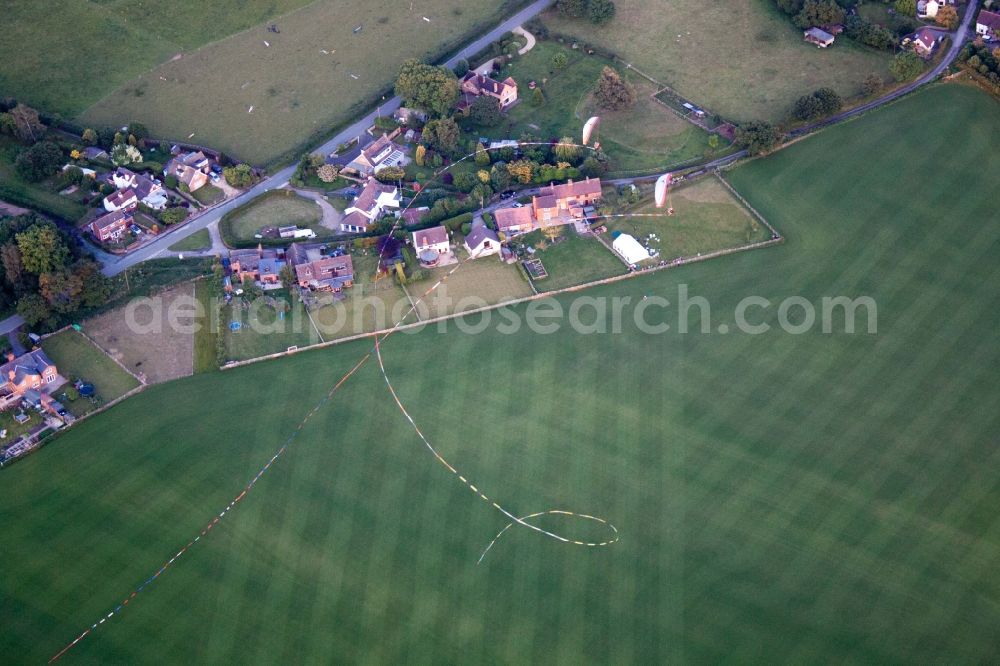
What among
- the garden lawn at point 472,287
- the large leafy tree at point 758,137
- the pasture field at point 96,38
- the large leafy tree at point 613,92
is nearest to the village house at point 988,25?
the large leafy tree at point 758,137

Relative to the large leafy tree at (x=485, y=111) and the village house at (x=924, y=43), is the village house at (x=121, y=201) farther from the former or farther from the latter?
the village house at (x=924, y=43)

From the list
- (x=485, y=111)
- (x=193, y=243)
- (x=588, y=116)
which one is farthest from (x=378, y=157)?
(x=588, y=116)

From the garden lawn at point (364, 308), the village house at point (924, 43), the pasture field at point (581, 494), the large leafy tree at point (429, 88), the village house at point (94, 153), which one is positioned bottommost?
the pasture field at point (581, 494)

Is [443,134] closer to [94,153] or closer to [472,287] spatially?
[472,287]

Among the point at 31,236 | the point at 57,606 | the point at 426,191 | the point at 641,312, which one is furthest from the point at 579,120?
the point at 57,606

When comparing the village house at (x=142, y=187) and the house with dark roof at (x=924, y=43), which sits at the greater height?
the house with dark roof at (x=924, y=43)

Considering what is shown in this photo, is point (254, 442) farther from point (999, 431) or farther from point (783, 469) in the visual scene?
point (999, 431)
